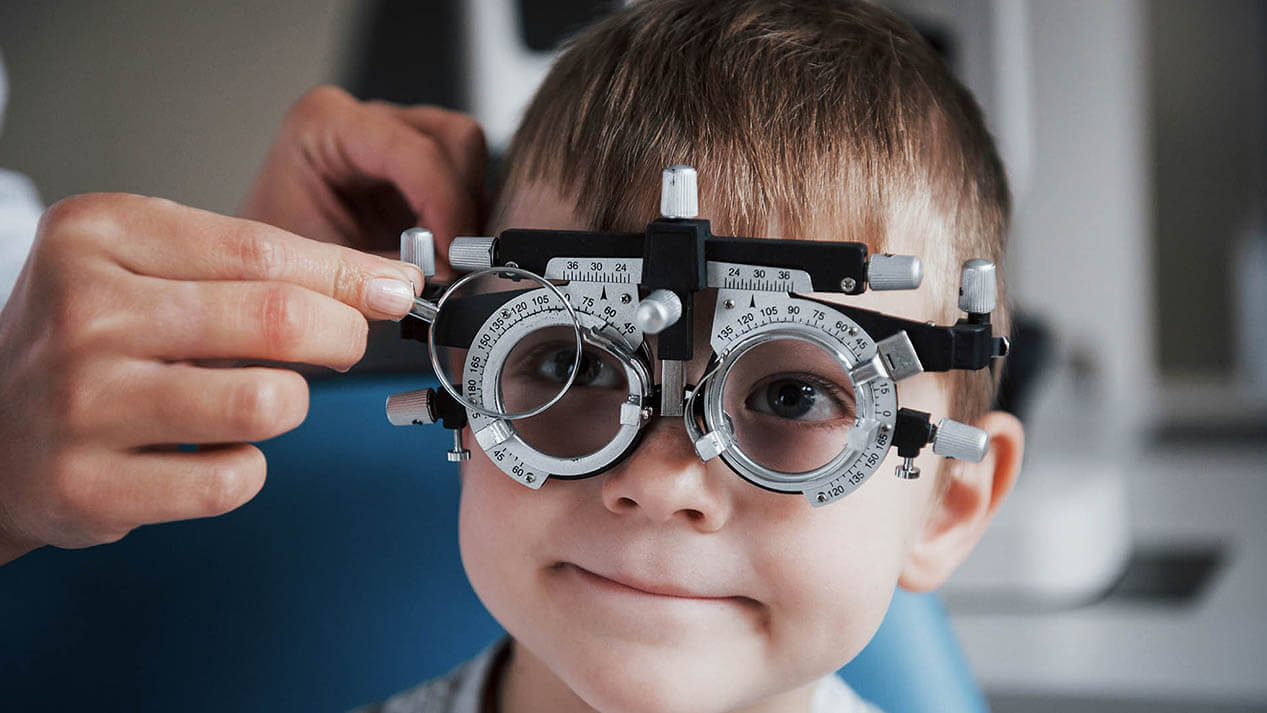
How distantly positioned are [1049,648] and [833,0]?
1.71 meters

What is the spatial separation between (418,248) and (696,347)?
0.60ft

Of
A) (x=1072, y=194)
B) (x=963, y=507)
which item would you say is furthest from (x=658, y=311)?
(x=1072, y=194)

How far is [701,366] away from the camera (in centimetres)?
71

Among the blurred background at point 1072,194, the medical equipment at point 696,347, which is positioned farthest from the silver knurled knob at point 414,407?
the blurred background at point 1072,194

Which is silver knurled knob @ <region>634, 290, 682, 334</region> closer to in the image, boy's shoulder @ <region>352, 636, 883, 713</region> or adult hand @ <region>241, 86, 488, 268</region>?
adult hand @ <region>241, 86, 488, 268</region>

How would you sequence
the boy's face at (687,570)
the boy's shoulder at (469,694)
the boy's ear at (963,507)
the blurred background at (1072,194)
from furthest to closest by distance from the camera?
the blurred background at (1072,194)
the boy's shoulder at (469,694)
the boy's ear at (963,507)
the boy's face at (687,570)

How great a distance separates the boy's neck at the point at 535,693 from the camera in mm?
901

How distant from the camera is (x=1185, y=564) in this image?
267 cm

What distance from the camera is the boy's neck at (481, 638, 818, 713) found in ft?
2.96

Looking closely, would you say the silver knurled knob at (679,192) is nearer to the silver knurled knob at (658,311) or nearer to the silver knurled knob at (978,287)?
the silver knurled knob at (658,311)

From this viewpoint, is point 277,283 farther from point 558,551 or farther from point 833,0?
point 833,0

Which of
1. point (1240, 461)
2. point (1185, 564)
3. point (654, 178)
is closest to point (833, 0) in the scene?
point (654, 178)

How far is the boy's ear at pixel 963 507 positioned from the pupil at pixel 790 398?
20 cm

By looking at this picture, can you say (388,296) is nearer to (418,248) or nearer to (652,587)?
(418,248)
